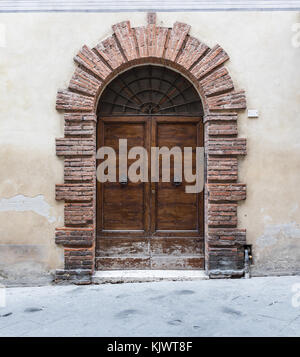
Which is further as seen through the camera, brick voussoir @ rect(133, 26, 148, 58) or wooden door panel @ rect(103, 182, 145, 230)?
wooden door panel @ rect(103, 182, 145, 230)

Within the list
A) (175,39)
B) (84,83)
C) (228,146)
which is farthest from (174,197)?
(175,39)

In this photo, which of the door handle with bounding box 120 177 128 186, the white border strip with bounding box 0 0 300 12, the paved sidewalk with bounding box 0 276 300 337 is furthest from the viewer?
the door handle with bounding box 120 177 128 186

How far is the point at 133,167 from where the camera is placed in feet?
17.2

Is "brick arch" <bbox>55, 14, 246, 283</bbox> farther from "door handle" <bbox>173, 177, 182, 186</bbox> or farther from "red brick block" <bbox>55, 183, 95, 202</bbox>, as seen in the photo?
"door handle" <bbox>173, 177, 182, 186</bbox>

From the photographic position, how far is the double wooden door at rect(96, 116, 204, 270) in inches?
206

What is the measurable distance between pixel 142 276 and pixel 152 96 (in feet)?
8.76

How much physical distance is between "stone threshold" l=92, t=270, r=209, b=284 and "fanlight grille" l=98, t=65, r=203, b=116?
2377 mm

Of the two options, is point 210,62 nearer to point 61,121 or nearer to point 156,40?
point 156,40

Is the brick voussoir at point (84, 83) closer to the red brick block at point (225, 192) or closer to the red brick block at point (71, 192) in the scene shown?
the red brick block at point (71, 192)

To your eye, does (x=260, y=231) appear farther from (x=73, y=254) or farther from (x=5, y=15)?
(x=5, y=15)

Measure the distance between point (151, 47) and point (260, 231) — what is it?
308 cm

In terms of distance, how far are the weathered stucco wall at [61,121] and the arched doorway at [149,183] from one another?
65 centimetres

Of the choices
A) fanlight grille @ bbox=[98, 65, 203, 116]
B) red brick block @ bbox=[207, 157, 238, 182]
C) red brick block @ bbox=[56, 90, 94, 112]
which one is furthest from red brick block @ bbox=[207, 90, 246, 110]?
red brick block @ bbox=[56, 90, 94, 112]

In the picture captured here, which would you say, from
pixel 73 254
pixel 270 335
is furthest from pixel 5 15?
pixel 270 335
